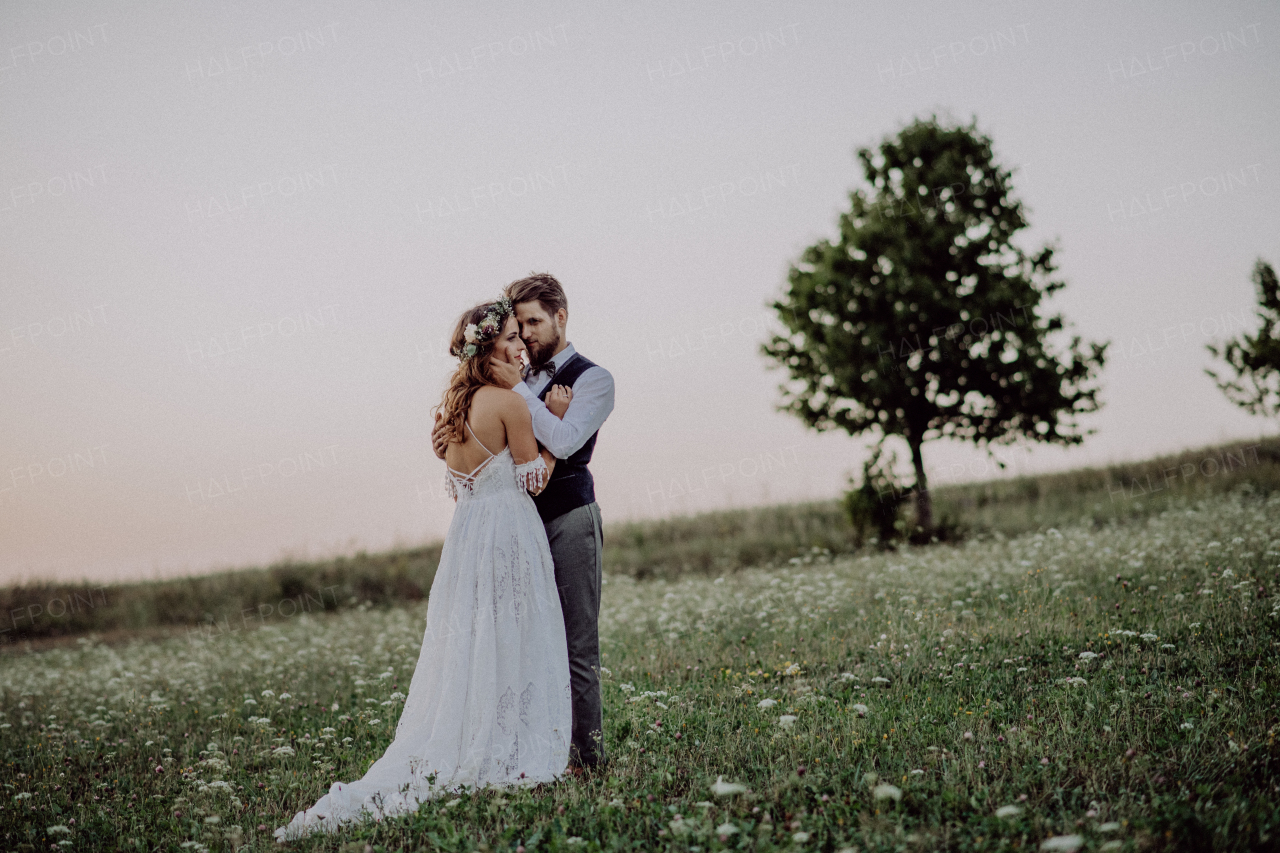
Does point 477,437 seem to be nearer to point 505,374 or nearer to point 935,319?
point 505,374

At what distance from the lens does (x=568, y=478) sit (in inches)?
217

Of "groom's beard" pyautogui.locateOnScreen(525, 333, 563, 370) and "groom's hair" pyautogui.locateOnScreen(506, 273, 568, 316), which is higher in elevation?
"groom's hair" pyautogui.locateOnScreen(506, 273, 568, 316)

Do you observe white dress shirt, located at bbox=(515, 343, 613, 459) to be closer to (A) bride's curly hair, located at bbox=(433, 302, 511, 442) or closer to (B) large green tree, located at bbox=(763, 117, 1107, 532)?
(A) bride's curly hair, located at bbox=(433, 302, 511, 442)

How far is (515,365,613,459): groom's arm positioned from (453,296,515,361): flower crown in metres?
0.38

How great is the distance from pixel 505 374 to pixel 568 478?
828mm

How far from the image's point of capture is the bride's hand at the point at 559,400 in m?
5.35

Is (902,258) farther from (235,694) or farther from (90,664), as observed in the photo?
(90,664)

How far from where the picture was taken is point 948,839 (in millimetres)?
3865

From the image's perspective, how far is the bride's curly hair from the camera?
5316mm

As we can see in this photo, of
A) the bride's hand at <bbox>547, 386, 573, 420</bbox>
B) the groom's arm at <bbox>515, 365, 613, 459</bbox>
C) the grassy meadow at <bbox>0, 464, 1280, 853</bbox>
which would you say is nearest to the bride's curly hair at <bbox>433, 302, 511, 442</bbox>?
the groom's arm at <bbox>515, 365, 613, 459</bbox>

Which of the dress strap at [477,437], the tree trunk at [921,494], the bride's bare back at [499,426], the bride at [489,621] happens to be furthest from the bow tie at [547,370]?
the tree trunk at [921,494]

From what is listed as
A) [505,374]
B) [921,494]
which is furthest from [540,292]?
[921,494]

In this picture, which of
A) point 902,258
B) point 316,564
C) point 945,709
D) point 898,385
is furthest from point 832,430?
point 945,709

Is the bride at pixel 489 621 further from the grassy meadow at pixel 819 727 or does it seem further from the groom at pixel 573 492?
the grassy meadow at pixel 819 727
